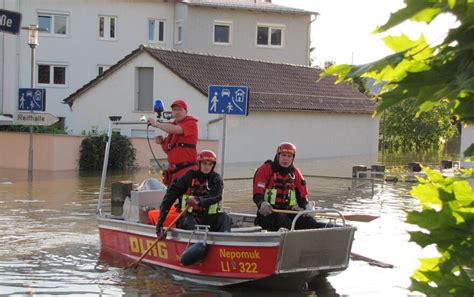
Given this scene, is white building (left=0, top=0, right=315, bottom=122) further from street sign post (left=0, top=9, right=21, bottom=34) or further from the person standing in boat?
the person standing in boat

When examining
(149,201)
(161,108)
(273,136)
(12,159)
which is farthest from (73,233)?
(273,136)

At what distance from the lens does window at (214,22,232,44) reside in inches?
1796

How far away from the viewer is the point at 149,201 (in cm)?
1227

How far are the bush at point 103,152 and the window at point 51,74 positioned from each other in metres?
13.1

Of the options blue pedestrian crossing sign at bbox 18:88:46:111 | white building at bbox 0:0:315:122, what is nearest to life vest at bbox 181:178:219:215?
blue pedestrian crossing sign at bbox 18:88:46:111

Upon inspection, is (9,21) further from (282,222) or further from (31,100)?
(31,100)

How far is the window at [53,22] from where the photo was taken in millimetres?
42594

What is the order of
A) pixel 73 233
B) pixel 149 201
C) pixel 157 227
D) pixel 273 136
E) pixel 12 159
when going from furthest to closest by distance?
pixel 273 136 → pixel 12 159 → pixel 73 233 → pixel 149 201 → pixel 157 227

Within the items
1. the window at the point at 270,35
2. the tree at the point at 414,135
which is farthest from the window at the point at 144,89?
the tree at the point at 414,135

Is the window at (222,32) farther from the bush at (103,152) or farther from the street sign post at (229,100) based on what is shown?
the street sign post at (229,100)

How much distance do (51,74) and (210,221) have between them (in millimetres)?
34012

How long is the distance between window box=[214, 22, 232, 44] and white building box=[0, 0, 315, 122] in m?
0.06

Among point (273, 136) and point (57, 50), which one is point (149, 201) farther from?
point (57, 50)

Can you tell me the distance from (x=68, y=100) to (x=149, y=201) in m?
24.9
